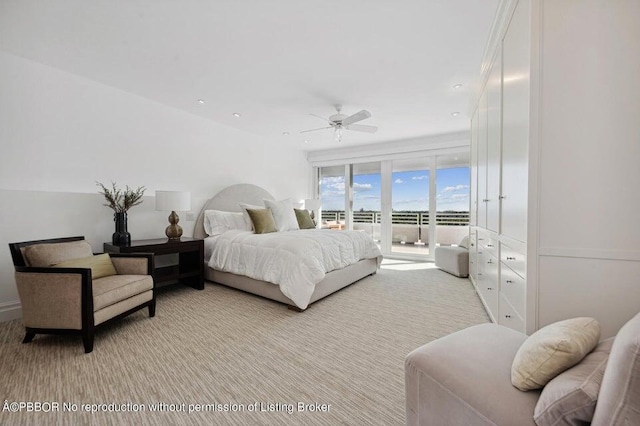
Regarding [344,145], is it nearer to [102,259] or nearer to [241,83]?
[241,83]

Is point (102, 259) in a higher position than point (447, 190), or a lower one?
lower

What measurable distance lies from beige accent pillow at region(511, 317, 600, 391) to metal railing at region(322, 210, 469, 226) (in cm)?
500

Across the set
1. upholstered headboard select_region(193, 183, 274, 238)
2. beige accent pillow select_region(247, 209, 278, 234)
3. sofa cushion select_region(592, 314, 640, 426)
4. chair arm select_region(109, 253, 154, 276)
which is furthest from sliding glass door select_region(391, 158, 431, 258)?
sofa cushion select_region(592, 314, 640, 426)

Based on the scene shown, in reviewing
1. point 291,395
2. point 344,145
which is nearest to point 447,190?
point 344,145

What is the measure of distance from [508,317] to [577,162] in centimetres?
122

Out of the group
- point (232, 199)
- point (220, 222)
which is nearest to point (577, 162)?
point (220, 222)

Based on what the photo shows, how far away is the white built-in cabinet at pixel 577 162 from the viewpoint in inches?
54.3

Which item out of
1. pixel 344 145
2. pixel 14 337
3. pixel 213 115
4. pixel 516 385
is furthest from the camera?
pixel 344 145

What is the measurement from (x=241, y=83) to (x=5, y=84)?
2.24 metres

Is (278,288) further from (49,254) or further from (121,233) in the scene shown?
(49,254)

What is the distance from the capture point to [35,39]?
2.38 meters

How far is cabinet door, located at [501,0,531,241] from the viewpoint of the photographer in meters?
1.66

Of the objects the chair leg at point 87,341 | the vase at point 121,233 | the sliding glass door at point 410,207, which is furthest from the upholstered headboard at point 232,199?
the sliding glass door at point 410,207

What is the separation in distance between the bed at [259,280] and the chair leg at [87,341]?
1.57m
